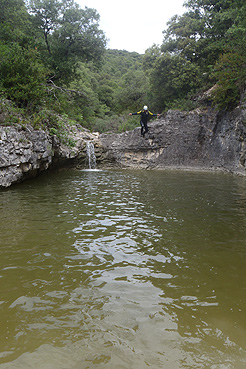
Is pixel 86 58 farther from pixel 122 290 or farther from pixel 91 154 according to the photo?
pixel 122 290

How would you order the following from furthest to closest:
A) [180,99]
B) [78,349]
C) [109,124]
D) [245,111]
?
[109,124], [180,99], [245,111], [78,349]

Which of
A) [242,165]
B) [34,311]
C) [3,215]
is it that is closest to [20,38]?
[3,215]

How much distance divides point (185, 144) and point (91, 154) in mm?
8651

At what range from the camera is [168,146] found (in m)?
22.6

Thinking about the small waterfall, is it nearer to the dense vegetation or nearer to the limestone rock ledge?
the dense vegetation

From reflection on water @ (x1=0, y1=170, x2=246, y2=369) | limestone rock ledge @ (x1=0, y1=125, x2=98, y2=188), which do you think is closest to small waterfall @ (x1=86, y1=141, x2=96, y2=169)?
limestone rock ledge @ (x1=0, y1=125, x2=98, y2=188)

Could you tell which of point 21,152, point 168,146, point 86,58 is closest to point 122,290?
point 21,152

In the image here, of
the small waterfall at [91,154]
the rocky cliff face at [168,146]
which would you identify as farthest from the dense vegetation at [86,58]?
the small waterfall at [91,154]

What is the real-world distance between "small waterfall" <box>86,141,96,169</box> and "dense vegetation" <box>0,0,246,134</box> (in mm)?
2667

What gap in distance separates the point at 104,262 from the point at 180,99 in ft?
77.8

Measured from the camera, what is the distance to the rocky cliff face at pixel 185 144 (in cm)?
1827

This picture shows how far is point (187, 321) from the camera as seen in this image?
255 centimetres

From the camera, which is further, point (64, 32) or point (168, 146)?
point (168, 146)

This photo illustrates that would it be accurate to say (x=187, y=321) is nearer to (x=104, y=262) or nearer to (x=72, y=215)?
(x=104, y=262)
